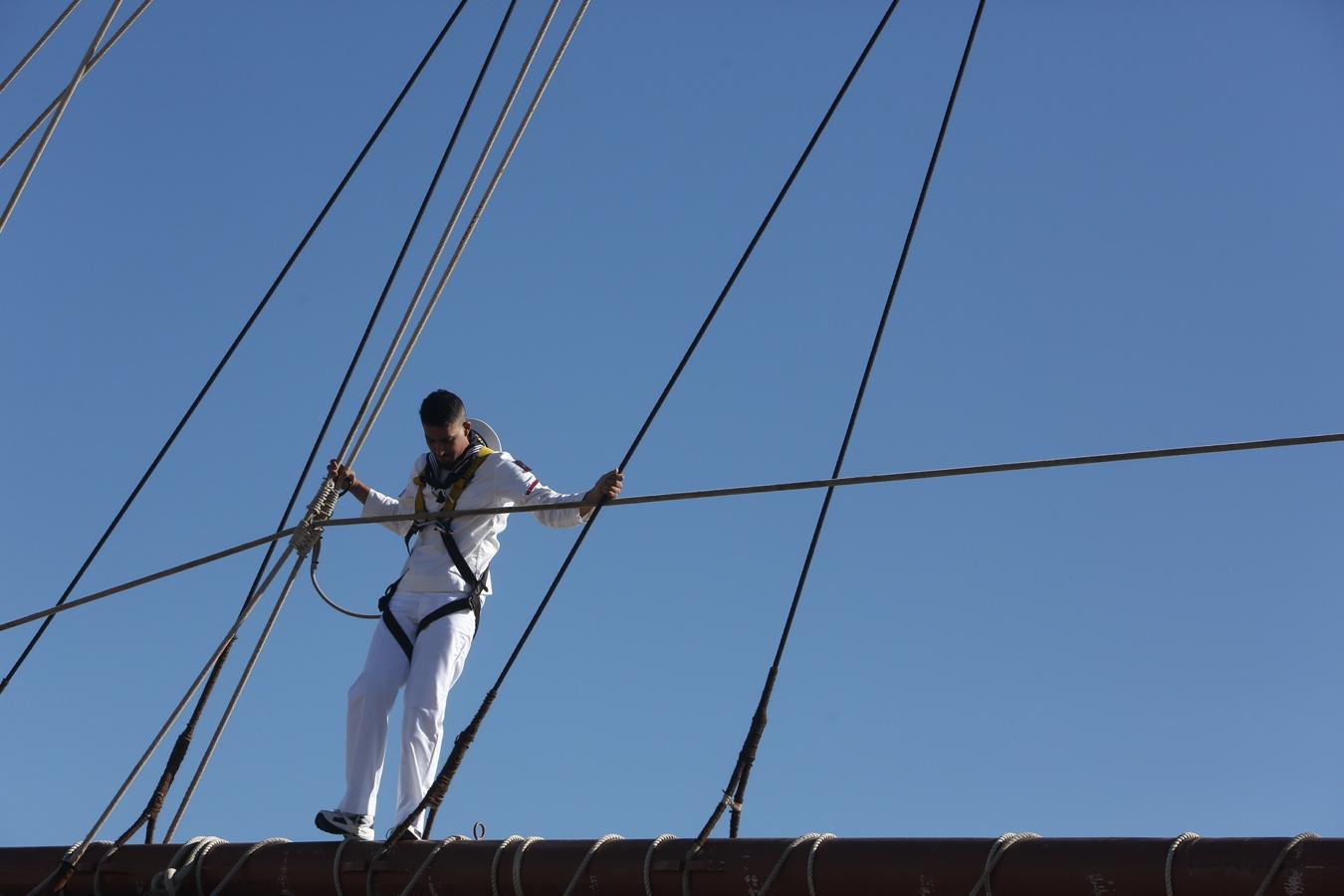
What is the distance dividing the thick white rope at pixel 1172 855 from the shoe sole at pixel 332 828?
2890mm

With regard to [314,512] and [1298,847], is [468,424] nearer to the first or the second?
[314,512]

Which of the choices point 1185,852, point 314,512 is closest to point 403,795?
point 314,512

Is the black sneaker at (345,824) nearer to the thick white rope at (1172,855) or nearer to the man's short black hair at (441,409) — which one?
the man's short black hair at (441,409)

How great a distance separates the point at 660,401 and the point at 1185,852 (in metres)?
3.42

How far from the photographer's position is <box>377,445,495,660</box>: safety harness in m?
6.68

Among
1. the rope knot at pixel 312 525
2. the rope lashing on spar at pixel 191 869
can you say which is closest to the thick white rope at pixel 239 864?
the rope lashing on spar at pixel 191 869

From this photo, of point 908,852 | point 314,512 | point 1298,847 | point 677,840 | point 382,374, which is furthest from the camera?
point 382,374

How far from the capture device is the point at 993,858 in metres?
5.00

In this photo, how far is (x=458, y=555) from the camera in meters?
6.76

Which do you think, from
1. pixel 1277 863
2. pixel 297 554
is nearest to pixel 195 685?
pixel 297 554

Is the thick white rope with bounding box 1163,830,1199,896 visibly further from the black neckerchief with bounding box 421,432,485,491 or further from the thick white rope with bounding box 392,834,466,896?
the black neckerchief with bounding box 421,432,485,491

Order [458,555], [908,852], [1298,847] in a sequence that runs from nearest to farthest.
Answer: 1. [1298,847]
2. [908,852]
3. [458,555]

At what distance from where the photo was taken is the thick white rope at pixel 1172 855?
467 cm

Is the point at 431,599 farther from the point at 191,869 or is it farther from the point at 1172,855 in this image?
the point at 1172,855
